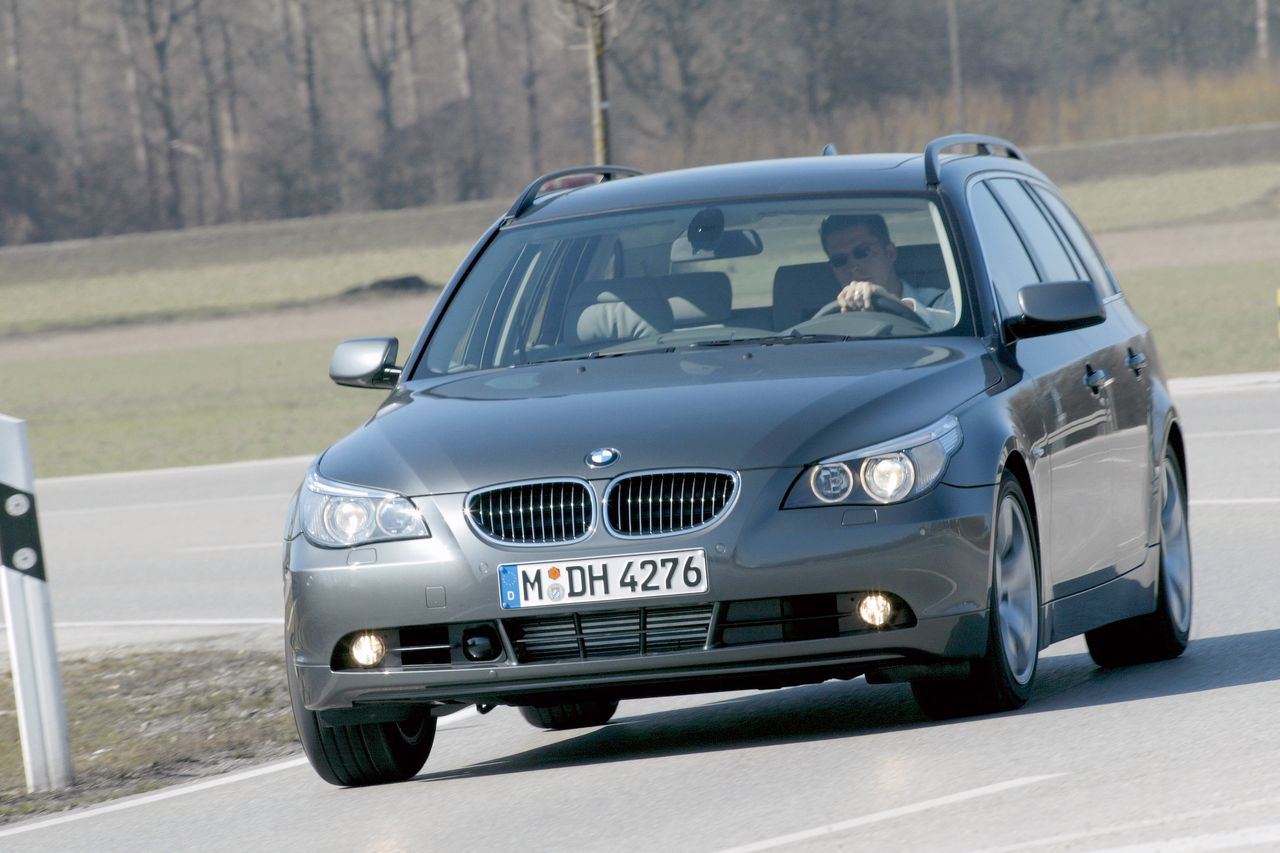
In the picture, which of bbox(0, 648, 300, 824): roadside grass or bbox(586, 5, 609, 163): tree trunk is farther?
bbox(586, 5, 609, 163): tree trunk

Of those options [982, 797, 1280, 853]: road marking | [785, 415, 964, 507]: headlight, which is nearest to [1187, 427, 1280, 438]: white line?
[785, 415, 964, 507]: headlight

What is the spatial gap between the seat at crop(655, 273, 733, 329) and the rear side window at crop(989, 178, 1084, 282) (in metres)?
1.19

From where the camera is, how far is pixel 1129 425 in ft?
27.2

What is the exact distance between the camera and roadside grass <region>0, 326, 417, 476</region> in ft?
83.3

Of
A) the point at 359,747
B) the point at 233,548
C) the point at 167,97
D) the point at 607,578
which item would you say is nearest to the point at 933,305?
the point at 607,578

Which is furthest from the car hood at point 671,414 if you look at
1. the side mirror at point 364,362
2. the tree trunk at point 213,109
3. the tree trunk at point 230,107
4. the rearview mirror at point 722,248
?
the tree trunk at point 230,107

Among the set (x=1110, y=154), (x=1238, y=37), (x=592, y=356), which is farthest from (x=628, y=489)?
(x=1238, y=37)

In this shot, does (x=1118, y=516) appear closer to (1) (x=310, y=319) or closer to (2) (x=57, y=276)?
(1) (x=310, y=319)

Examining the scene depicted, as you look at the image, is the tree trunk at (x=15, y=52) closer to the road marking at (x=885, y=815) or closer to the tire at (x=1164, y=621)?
the tire at (x=1164, y=621)

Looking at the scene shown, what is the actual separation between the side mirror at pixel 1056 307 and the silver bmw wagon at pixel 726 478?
15 millimetres

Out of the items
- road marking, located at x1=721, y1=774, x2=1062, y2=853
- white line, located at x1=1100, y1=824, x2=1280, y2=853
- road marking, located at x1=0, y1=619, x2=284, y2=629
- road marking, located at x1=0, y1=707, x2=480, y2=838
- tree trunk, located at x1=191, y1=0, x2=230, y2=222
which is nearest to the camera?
white line, located at x1=1100, y1=824, x2=1280, y2=853

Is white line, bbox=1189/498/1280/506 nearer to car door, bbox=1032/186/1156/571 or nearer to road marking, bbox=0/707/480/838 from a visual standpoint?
car door, bbox=1032/186/1156/571

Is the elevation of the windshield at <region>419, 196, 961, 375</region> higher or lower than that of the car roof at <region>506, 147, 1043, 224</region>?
lower

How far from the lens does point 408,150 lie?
76688mm
